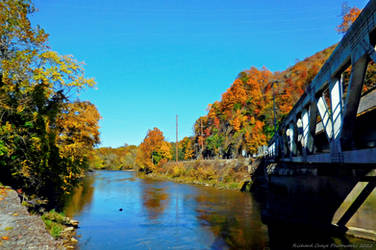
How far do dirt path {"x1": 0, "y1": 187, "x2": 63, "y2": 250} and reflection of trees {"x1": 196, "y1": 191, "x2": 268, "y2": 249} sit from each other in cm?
803

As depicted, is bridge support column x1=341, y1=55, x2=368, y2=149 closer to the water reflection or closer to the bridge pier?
the bridge pier

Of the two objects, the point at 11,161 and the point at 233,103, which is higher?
the point at 233,103

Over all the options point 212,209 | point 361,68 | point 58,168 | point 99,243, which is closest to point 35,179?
point 58,168

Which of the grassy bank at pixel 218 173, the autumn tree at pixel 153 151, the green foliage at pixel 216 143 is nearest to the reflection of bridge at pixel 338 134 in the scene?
the grassy bank at pixel 218 173

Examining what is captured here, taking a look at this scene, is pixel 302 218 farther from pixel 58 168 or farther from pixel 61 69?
pixel 61 69

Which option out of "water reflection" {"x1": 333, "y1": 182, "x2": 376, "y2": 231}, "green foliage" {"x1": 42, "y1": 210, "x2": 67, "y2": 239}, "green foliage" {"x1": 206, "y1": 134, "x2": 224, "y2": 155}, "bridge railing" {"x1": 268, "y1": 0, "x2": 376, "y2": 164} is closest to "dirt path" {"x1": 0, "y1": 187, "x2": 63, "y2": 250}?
"green foliage" {"x1": 42, "y1": 210, "x2": 67, "y2": 239}

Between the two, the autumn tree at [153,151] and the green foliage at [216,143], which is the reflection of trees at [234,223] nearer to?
the green foliage at [216,143]

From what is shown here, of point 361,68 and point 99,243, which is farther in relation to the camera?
point 99,243

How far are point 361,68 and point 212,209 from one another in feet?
60.1

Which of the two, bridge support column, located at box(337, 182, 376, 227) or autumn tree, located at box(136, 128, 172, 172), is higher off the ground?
autumn tree, located at box(136, 128, 172, 172)

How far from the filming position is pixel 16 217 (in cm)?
750

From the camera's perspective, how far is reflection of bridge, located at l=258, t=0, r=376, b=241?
489cm

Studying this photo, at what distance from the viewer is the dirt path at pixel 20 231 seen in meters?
5.95

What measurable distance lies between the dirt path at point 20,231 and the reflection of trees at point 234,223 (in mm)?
8032
